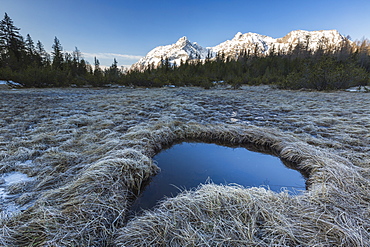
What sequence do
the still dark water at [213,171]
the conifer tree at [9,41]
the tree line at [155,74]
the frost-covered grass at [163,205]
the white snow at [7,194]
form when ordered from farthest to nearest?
the conifer tree at [9,41] → the tree line at [155,74] → the still dark water at [213,171] → the white snow at [7,194] → the frost-covered grass at [163,205]

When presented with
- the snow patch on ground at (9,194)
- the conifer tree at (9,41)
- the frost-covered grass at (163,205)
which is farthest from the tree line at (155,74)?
the snow patch on ground at (9,194)

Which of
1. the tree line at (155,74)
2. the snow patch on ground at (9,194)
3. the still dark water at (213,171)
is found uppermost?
the tree line at (155,74)

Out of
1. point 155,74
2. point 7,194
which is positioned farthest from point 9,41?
point 7,194

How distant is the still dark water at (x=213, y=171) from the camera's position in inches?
91.3

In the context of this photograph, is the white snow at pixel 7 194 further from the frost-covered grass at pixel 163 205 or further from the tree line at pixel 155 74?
the tree line at pixel 155 74

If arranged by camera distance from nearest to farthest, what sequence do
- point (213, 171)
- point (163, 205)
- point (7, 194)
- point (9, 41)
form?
1. point (163, 205)
2. point (7, 194)
3. point (213, 171)
4. point (9, 41)

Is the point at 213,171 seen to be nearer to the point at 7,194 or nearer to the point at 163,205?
the point at 163,205

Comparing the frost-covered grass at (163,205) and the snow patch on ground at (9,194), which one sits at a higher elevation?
the frost-covered grass at (163,205)

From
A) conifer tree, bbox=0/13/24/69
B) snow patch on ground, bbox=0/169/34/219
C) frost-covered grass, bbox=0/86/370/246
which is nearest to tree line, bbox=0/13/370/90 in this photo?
conifer tree, bbox=0/13/24/69

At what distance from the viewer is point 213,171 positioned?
2.82 m

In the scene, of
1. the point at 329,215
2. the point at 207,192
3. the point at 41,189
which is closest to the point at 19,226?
the point at 41,189

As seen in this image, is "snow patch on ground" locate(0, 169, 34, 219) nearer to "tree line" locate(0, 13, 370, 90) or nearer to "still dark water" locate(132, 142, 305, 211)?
"still dark water" locate(132, 142, 305, 211)

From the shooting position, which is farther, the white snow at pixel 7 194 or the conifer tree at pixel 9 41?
the conifer tree at pixel 9 41

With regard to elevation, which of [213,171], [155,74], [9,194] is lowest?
[213,171]
